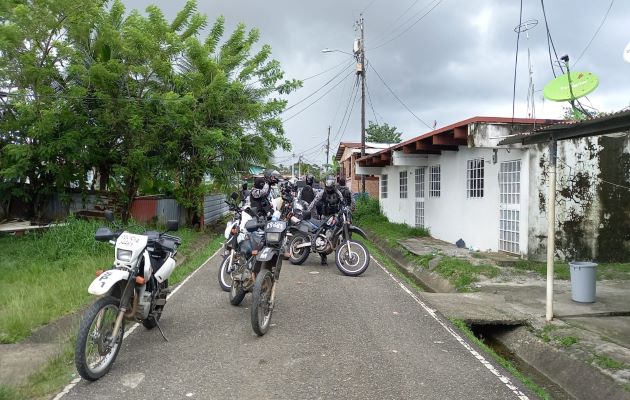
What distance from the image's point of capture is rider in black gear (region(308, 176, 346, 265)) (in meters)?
10.4

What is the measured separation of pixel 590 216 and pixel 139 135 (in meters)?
11.9

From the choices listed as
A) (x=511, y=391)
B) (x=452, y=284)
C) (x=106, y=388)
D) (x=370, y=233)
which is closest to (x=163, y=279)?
(x=106, y=388)

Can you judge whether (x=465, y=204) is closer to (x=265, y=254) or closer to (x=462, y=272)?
(x=462, y=272)

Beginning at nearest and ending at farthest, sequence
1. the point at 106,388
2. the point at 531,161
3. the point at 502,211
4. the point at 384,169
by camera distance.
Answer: the point at 106,388 < the point at 531,161 < the point at 502,211 < the point at 384,169

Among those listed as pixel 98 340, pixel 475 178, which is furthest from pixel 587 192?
pixel 98 340

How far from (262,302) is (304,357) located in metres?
0.90

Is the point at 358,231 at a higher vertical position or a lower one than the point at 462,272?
higher

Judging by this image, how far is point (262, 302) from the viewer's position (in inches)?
224

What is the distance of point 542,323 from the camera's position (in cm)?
660

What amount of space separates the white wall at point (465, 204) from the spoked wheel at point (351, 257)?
3770mm

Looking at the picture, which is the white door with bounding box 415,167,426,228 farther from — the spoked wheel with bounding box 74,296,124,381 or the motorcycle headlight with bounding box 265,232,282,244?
→ the spoked wheel with bounding box 74,296,124,381

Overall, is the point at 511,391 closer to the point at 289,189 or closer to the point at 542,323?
the point at 542,323

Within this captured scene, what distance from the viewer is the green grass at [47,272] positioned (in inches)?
237

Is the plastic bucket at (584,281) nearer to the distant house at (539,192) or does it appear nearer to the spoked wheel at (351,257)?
the distant house at (539,192)
